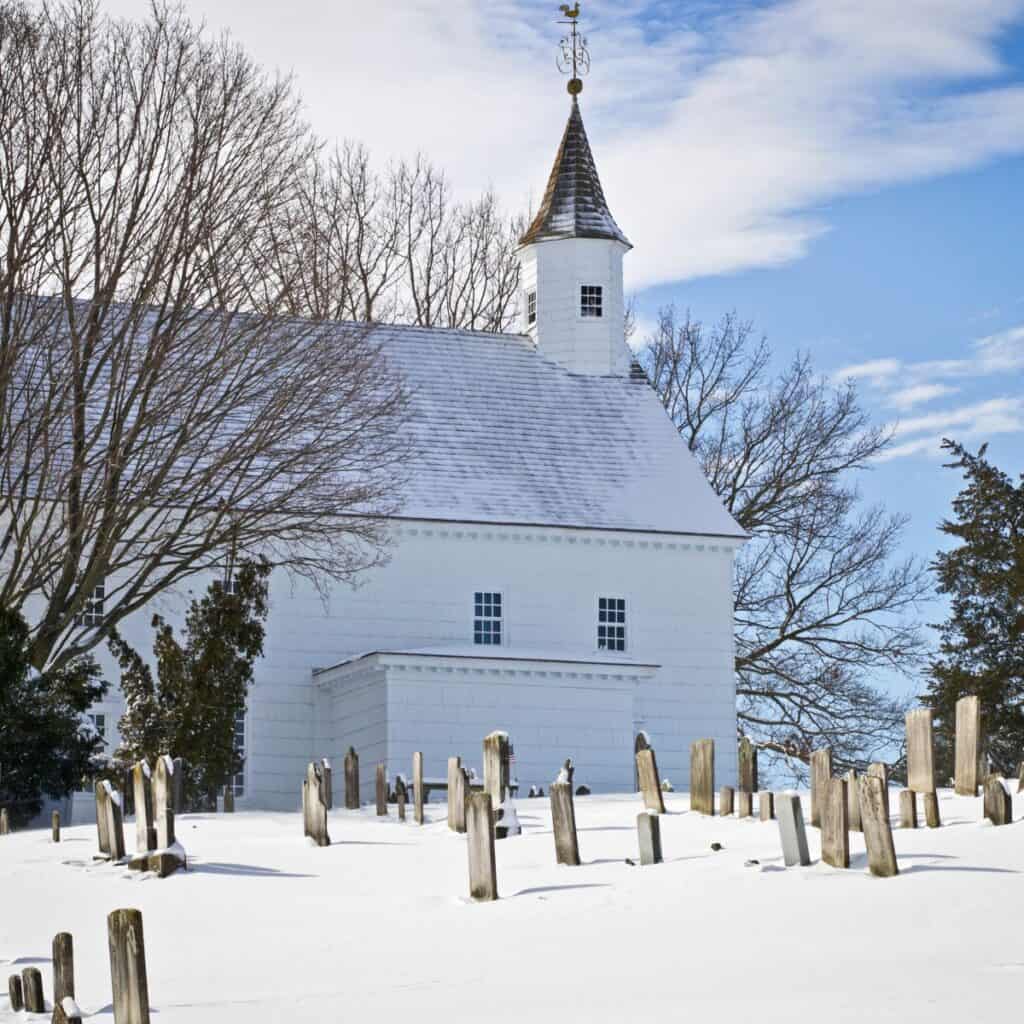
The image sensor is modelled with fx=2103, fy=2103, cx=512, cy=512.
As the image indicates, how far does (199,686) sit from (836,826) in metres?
19.9

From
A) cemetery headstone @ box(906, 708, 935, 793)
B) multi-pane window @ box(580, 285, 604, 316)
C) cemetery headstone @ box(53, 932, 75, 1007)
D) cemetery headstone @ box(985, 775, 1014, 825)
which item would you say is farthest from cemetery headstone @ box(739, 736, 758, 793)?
multi-pane window @ box(580, 285, 604, 316)

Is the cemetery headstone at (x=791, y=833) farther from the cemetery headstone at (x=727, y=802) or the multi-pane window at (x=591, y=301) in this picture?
the multi-pane window at (x=591, y=301)

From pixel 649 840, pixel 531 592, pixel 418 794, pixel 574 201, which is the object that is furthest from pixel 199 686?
pixel 649 840

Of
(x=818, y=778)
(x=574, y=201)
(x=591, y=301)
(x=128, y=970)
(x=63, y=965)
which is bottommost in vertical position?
(x=63, y=965)

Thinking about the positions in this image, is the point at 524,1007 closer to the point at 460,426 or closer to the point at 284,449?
the point at 284,449

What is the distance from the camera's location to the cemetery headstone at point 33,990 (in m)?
14.1

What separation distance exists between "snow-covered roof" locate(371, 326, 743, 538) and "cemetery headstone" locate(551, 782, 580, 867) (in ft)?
61.1

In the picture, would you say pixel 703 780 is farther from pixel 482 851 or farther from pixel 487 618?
pixel 487 618

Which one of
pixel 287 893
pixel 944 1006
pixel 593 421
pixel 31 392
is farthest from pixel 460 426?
pixel 944 1006

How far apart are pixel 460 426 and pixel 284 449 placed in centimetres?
725

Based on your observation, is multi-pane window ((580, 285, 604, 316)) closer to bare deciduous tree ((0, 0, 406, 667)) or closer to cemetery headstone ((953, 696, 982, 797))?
bare deciduous tree ((0, 0, 406, 667))

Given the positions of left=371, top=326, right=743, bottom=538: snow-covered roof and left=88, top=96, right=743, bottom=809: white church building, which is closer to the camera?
left=88, top=96, right=743, bottom=809: white church building

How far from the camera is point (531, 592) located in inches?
1585

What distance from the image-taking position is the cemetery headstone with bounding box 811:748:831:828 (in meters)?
19.7
